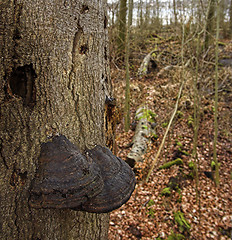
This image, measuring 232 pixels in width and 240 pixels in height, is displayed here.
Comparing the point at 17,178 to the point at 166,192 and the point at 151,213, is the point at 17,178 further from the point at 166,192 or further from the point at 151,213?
the point at 166,192

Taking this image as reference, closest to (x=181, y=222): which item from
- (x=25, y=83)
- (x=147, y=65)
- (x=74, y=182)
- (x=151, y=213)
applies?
(x=151, y=213)

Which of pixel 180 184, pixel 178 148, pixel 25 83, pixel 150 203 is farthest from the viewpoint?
pixel 178 148

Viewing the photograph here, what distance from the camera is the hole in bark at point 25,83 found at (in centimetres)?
121

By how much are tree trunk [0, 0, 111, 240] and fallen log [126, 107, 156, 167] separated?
5532 millimetres

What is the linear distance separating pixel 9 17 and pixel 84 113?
2.35 ft

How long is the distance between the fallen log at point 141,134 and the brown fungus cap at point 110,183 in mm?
5464

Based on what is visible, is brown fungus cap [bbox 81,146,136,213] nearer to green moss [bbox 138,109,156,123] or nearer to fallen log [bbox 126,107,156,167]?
fallen log [bbox 126,107,156,167]

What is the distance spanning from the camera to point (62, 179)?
1125mm

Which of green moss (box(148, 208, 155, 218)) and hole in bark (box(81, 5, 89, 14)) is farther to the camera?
green moss (box(148, 208, 155, 218))

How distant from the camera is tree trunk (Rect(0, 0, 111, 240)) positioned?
3.78 feet

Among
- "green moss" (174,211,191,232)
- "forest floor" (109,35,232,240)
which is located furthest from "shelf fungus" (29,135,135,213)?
"green moss" (174,211,191,232)

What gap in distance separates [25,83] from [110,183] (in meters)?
0.83

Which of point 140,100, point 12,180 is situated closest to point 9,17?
point 12,180

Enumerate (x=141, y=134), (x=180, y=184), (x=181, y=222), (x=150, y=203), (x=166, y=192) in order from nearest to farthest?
(x=181, y=222) < (x=150, y=203) < (x=166, y=192) < (x=180, y=184) < (x=141, y=134)
